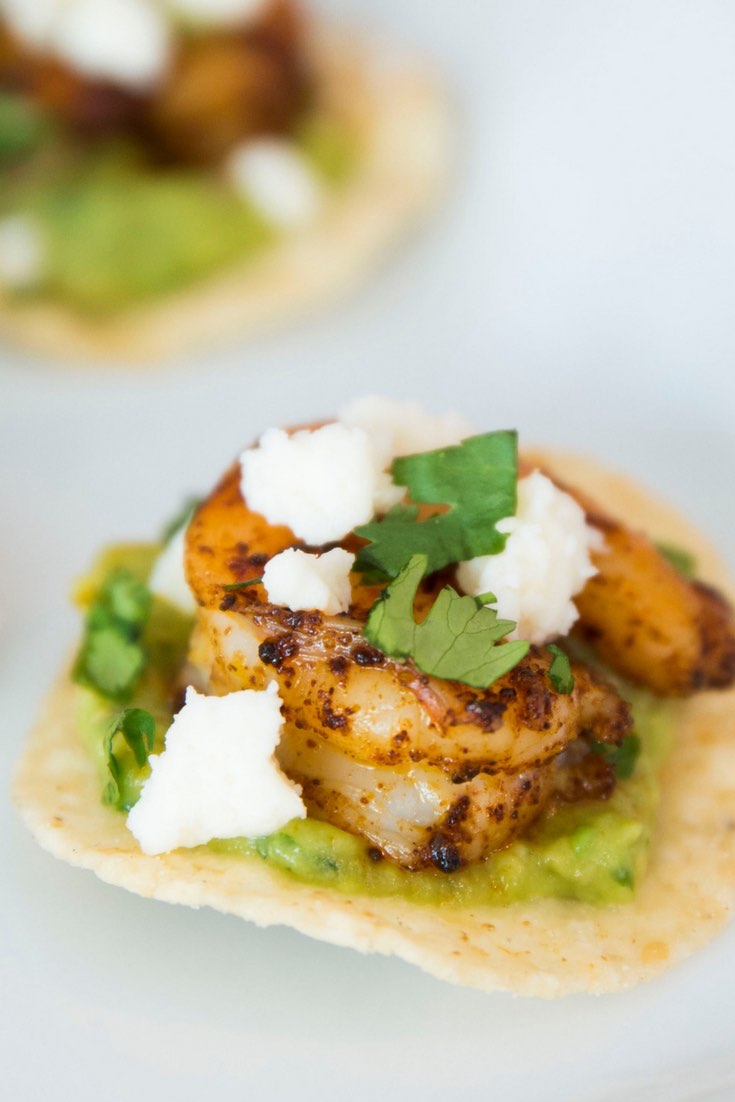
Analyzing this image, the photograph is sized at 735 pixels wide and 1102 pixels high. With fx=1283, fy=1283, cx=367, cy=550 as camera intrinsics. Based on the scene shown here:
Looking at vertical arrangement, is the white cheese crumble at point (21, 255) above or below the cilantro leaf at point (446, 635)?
below

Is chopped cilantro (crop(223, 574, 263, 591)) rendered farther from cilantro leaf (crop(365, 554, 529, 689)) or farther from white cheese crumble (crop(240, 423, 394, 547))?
cilantro leaf (crop(365, 554, 529, 689))

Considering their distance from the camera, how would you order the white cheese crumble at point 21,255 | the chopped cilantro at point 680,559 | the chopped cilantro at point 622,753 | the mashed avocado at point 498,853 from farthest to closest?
the white cheese crumble at point 21,255, the chopped cilantro at point 680,559, the chopped cilantro at point 622,753, the mashed avocado at point 498,853

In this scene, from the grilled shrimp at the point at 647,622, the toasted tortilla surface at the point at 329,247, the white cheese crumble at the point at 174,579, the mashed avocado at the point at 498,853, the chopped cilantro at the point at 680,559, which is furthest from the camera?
the toasted tortilla surface at the point at 329,247

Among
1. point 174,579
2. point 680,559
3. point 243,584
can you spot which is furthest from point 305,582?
point 680,559

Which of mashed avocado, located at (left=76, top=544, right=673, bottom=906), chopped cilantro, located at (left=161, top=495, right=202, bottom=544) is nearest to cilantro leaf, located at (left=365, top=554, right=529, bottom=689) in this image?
mashed avocado, located at (left=76, top=544, right=673, bottom=906)

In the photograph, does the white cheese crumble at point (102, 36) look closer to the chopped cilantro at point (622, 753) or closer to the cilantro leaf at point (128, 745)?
the cilantro leaf at point (128, 745)

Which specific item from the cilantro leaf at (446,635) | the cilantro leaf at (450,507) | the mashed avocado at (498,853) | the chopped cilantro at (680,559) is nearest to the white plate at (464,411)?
the mashed avocado at (498,853)
